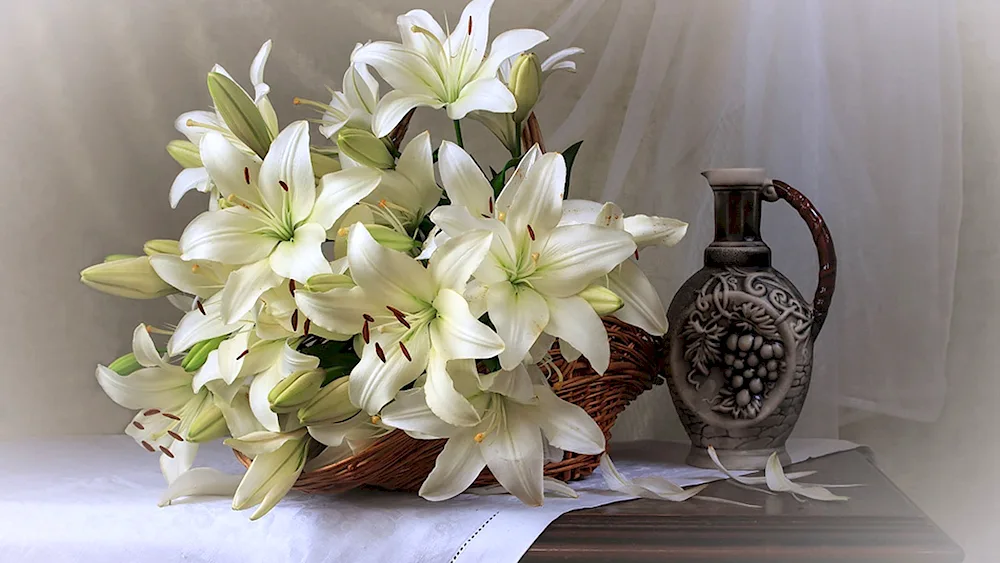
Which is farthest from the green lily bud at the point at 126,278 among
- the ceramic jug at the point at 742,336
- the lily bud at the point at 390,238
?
the ceramic jug at the point at 742,336

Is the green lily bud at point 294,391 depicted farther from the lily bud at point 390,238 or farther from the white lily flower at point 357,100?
the white lily flower at point 357,100

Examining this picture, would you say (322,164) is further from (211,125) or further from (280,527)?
(280,527)

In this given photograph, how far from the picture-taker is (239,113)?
0.69m

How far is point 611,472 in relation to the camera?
788 mm

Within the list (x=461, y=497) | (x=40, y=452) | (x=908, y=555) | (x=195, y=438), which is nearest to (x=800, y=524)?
(x=908, y=555)

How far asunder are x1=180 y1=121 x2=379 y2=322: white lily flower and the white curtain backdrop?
1.61 ft

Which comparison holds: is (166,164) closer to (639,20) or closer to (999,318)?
(639,20)

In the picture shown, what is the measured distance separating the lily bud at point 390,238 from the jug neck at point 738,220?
1.17ft

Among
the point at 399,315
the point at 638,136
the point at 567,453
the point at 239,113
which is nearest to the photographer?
the point at 399,315

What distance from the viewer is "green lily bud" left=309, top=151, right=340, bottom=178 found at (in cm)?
72

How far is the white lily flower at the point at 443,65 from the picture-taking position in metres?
0.70

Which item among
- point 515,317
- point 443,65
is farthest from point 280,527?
point 443,65

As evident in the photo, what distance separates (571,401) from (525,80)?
0.28 meters

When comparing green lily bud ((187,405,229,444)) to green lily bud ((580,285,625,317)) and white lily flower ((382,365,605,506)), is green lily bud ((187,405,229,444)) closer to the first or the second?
white lily flower ((382,365,605,506))
